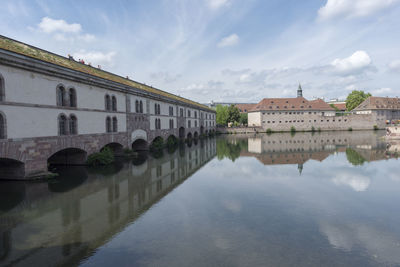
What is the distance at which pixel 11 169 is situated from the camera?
1475cm

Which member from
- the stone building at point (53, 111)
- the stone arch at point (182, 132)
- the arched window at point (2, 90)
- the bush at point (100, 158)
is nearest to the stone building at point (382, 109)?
the stone arch at point (182, 132)

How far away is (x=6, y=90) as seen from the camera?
1297 centimetres

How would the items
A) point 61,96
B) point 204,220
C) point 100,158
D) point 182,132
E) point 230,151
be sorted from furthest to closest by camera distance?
point 182,132, point 230,151, point 100,158, point 61,96, point 204,220

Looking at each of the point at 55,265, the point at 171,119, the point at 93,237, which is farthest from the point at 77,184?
the point at 171,119

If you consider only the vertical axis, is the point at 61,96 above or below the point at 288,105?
below

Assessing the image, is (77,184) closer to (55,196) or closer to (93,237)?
(55,196)

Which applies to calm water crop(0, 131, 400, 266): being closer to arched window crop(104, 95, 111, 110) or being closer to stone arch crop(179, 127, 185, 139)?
arched window crop(104, 95, 111, 110)

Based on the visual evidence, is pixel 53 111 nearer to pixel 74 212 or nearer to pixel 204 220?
pixel 74 212

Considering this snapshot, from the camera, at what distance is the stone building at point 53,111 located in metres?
13.3

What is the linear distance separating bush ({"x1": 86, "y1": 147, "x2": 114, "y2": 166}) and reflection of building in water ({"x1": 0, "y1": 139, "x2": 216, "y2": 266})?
6.42ft

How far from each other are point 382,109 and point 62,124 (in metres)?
85.7

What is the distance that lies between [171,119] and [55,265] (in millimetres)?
31423

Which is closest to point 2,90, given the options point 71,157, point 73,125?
point 73,125

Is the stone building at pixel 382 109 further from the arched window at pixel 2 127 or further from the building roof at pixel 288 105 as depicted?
the arched window at pixel 2 127
